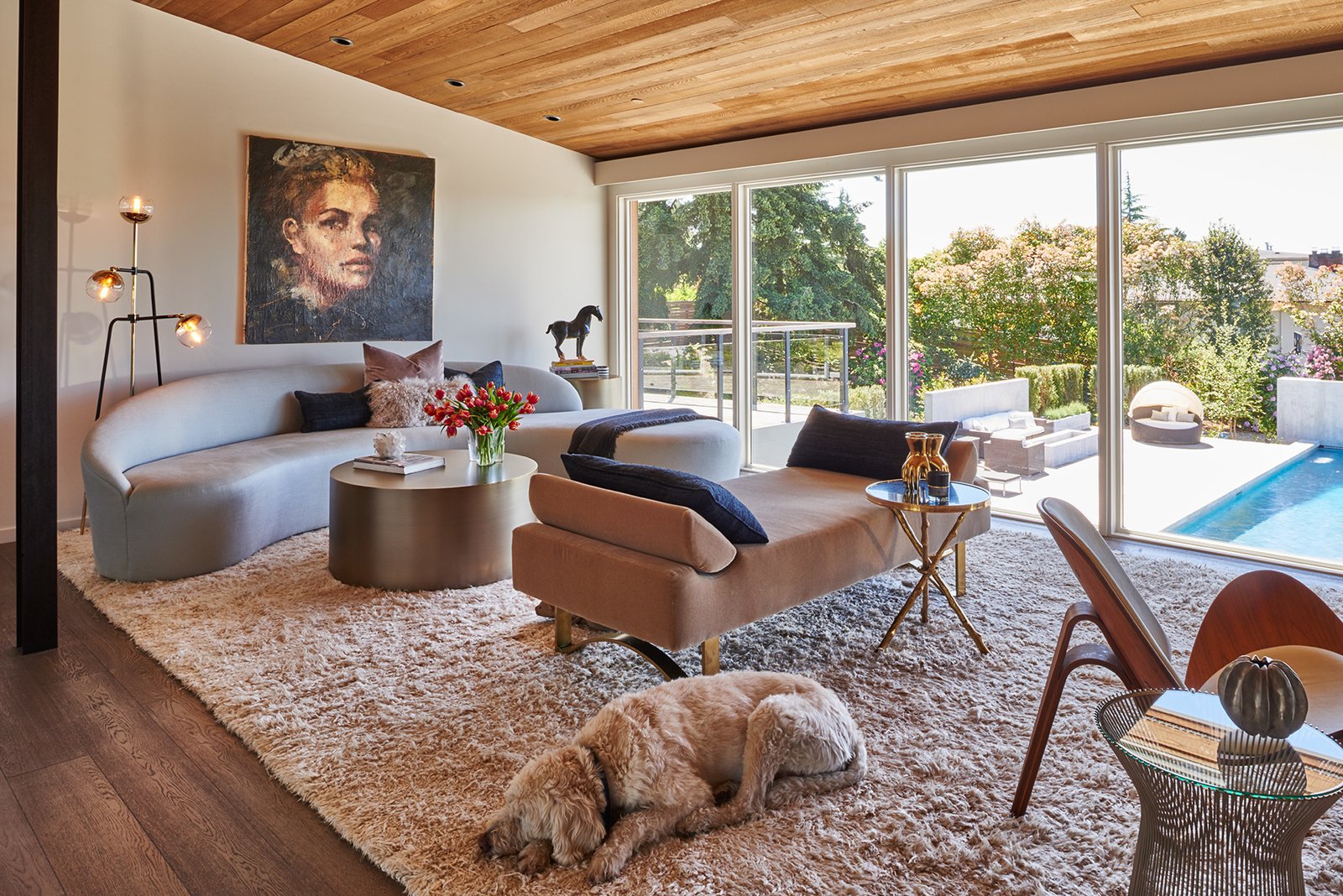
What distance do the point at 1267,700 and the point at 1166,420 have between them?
3815 mm

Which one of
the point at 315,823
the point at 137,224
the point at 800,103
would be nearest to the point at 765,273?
the point at 800,103

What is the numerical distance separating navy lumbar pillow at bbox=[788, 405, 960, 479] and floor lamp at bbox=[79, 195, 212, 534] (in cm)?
324

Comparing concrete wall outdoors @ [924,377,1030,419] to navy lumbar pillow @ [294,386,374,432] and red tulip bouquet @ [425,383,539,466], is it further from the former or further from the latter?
navy lumbar pillow @ [294,386,374,432]

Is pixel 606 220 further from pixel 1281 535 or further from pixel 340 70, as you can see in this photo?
pixel 1281 535

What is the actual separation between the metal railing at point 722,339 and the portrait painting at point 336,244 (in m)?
1.93

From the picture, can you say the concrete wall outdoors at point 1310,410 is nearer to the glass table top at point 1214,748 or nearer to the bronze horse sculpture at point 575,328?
the glass table top at point 1214,748

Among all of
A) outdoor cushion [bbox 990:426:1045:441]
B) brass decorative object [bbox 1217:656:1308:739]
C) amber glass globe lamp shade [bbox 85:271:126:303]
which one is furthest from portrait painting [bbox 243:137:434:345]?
brass decorative object [bbox 1217:656:1308:739]

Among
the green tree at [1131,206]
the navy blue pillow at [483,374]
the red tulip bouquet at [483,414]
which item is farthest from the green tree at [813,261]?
the red tulip bouquet at [483,414]

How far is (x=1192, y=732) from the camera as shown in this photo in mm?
1524

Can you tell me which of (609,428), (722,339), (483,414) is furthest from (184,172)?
(722,339)

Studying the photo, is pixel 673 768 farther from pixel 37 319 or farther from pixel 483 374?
pixel 483 374

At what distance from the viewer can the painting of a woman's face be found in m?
5.75

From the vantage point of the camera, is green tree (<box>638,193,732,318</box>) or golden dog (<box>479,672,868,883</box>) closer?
golden dog (<box>479,672,868,883</box>)

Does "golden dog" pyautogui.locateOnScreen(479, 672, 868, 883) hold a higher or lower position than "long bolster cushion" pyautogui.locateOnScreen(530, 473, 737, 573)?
lower
